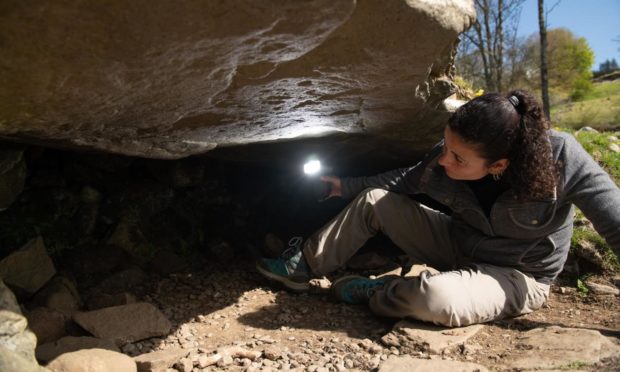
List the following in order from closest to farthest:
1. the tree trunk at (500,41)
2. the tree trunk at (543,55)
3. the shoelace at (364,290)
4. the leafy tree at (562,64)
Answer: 1. the shoelace at (364,290)
2. the tree trunk at (543,55)
3. the tree trunk at (500,41)
4. the leafy tree at (562,64)

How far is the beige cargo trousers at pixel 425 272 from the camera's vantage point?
2.54 m

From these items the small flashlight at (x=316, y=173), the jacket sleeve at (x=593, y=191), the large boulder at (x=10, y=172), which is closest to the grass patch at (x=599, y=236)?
the jacket sleeve at (x=593, y=191)

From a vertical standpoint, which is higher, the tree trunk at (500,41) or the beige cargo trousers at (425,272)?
the tree trunk at (500,41)

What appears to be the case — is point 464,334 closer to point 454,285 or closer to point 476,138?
point 454,285

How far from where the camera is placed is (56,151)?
11.0 feet

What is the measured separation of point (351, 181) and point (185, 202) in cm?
153

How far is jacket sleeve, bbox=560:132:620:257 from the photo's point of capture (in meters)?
2.37

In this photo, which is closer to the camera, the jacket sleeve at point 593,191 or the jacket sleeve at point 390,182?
the jacket sleeve at point 593,191

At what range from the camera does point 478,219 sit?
2.82 meters

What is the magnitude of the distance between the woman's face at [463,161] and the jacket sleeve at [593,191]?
325 millimetres

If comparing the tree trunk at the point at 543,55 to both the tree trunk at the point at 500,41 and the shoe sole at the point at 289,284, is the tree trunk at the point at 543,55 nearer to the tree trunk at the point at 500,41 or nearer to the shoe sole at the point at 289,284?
the tree trunk at the point at 500,41

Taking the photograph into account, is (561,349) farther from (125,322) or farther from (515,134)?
(125,322)

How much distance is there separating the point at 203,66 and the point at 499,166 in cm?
156

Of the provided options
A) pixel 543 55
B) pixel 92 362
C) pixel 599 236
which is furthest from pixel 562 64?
pixel 92 362
